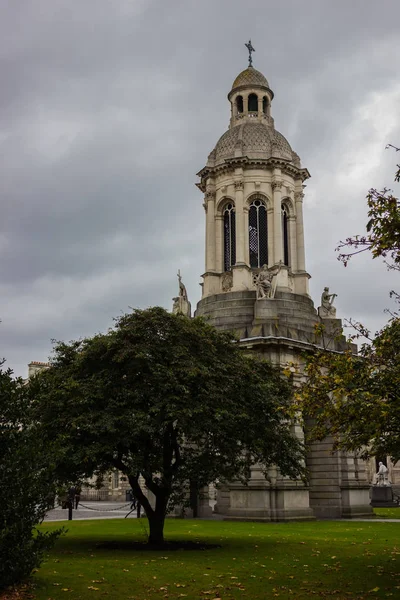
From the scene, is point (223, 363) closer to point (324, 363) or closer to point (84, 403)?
point (84, 403)

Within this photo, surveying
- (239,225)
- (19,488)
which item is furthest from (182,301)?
(19,488)

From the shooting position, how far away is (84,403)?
2002cm

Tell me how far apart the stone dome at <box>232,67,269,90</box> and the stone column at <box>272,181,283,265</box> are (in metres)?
7.26

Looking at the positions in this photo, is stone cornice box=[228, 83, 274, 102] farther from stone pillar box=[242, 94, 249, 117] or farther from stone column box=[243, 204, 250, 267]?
stone column box=[243, 204, 250, 267]

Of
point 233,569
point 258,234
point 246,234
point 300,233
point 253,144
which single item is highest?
point 253,144

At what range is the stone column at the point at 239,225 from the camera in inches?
1637

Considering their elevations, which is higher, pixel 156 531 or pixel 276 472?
pixel 276 472

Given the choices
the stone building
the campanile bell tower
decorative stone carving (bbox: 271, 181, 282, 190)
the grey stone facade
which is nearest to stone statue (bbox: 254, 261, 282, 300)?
the stone building

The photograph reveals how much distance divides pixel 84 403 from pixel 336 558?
7.89 m

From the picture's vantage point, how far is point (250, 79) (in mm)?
45281

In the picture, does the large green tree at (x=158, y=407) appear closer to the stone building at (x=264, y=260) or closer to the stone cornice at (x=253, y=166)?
the stone building at (x=264, y=260)

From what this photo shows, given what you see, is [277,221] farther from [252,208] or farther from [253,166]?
[253,166]

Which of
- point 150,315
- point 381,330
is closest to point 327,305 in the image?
point 150,315

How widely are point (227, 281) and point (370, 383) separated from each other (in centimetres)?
2885
